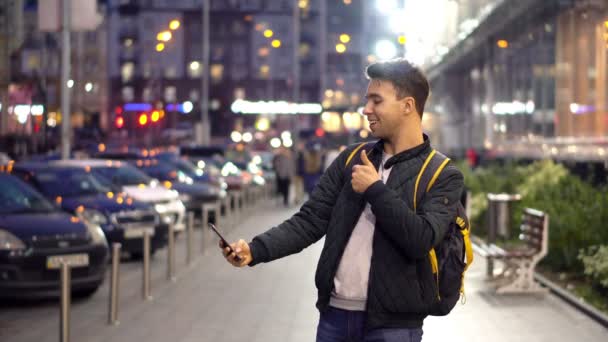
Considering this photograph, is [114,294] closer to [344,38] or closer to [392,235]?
[392,235]

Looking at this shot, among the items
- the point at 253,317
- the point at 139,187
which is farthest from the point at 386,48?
the point at 253,317

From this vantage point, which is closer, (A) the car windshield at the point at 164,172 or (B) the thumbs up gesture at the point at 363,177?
(B) the thumbs up gesture at the point at 363,177

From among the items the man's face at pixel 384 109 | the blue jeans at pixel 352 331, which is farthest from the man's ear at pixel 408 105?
the blue jeans at pixel 352 331

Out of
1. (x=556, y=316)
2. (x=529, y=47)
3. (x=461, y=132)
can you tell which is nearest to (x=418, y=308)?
(x=556, y=316)

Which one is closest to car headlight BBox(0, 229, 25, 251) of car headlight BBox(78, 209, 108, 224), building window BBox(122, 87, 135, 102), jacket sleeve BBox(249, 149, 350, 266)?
car headlight BBox(78, 209, 108, 224)

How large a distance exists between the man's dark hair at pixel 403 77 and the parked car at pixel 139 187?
55.6ft

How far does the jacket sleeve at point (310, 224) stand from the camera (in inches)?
222

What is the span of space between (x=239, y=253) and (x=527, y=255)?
1021cm

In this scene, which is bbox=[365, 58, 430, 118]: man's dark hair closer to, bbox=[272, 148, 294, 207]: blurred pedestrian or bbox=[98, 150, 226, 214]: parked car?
bbox=[98, 150, 226, 214]: parked car

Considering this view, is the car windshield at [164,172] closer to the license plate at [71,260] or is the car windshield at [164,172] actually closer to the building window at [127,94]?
the license plate at [71,260]

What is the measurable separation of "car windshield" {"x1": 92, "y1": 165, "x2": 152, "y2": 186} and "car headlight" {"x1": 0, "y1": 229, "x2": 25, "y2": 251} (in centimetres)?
929

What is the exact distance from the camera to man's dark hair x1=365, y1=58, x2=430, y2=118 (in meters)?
5.48

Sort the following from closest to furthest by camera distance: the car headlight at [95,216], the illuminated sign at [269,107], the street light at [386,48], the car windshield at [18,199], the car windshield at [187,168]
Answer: the car windshield at [18,199] < the car headlight at [95,216] < the street light at [386,48] < the car windshield at [187,168] < the illuminated sign at [269,107]

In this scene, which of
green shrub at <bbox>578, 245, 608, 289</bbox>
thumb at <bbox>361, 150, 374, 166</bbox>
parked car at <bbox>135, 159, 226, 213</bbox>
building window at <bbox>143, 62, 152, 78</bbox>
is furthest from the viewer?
building window at <bbox>143, 62, 152, 78</bbox>
